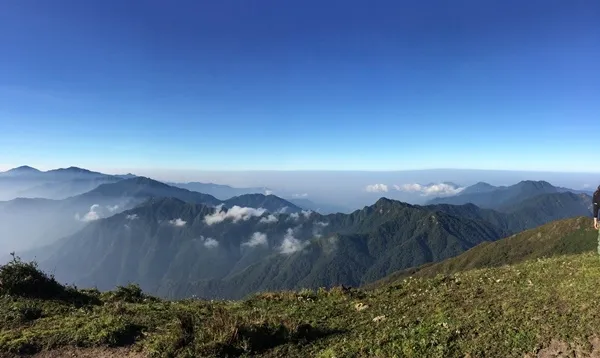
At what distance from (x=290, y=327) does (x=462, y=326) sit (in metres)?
4.11

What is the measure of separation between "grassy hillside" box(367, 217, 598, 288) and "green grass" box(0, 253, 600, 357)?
14907cm

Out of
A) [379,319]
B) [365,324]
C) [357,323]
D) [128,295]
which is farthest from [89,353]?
[128,295]

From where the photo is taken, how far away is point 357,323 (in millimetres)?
11242

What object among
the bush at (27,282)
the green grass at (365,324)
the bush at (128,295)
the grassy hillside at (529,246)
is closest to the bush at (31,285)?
the bush at (27,282)

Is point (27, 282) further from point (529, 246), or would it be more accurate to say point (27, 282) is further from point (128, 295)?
point (529, 246)

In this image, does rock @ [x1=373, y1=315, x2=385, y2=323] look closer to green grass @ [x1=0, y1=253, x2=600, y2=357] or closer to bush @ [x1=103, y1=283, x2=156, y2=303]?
green grass @ [x1=0, y1=253, x2=600, y2=357]

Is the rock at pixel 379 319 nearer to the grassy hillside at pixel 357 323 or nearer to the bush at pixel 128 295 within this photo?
the grassy hillside at pixel 357 323

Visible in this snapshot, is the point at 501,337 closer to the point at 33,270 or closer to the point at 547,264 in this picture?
the point at 547,264

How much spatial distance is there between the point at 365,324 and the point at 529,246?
192 meters

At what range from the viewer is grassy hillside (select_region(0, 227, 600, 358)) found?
8.57 metres

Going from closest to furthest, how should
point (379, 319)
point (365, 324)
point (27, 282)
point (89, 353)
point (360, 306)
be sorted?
point (89, 353)
point (365, 324)
point (379, 319)
point (360, 306)
point (27, 282)

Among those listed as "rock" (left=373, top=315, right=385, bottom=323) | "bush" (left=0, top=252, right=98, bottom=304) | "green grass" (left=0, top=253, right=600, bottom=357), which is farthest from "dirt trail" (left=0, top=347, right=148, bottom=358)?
"rock" (left=373, top=315, right=385, bottom=323)

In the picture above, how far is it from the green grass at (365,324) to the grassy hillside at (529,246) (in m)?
149

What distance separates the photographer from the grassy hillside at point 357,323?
28.1 feet
